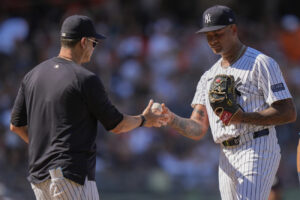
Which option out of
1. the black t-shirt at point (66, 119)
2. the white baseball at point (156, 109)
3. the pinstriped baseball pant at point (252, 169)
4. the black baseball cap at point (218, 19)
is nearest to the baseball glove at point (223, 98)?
the pinstriped baseball pant at point (252, 169)

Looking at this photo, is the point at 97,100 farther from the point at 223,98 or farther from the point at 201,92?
the point at 201,92

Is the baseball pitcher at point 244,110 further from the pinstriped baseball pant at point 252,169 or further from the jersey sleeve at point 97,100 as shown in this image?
the jersey sleeve at point 97,100

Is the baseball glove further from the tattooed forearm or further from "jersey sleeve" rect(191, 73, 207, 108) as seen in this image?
the tattooed forearm

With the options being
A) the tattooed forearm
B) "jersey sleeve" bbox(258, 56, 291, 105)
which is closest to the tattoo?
the tattooed forearm

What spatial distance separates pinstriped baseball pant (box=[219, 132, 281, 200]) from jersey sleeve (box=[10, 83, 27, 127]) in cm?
167

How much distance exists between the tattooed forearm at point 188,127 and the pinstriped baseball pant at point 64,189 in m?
1.24

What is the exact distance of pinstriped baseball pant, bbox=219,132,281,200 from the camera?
477 centimetres

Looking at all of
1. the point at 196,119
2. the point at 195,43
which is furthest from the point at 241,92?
the point at 195,43

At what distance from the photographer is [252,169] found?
478cm

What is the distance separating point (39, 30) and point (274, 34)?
4.65 meters

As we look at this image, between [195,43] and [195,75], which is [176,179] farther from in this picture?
[195,43]

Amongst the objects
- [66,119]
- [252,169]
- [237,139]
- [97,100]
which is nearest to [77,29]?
[97,100]

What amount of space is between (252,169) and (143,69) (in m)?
6.38

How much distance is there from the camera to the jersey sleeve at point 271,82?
189 inches
